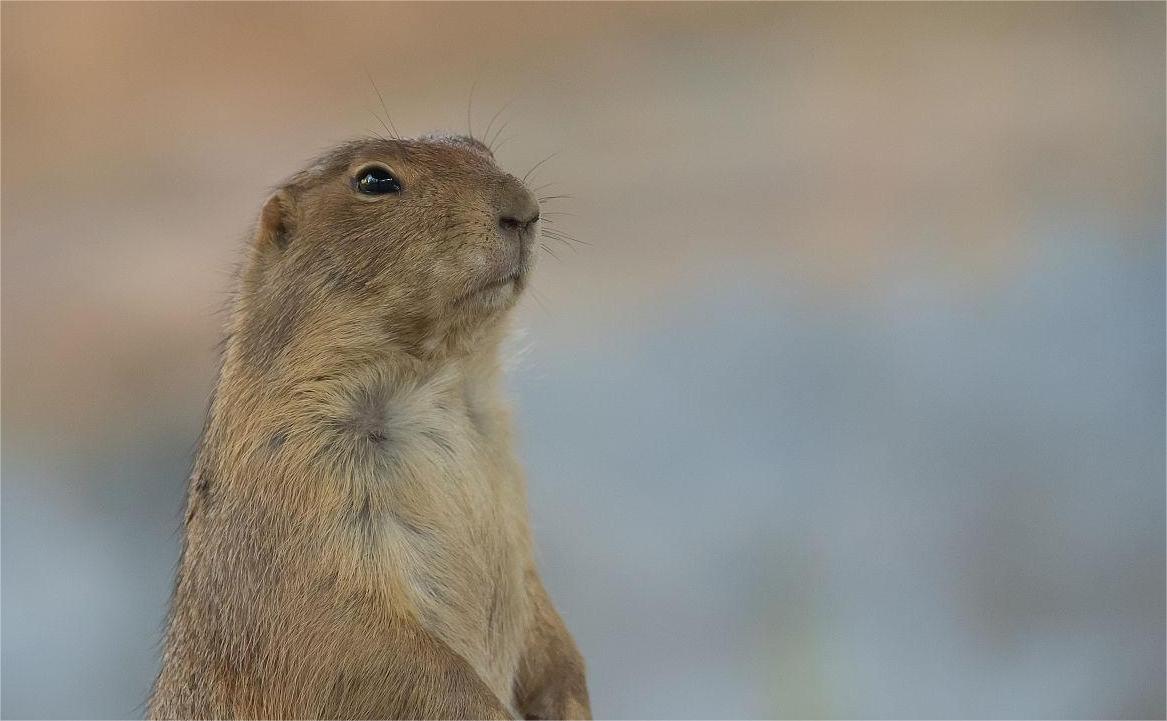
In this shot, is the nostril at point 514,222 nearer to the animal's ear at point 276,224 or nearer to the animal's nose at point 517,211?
the animal's nose at point 517,211

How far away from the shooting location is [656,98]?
15.8 ft

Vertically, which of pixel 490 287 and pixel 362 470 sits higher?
pixel 490 287

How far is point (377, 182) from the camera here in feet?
6.31

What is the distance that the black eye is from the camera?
1915 mm

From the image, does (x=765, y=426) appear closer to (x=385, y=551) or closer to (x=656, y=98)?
(x=656, y=98)

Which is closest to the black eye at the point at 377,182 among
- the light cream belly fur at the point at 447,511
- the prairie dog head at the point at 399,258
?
the prairie dog head at the point at 399,258

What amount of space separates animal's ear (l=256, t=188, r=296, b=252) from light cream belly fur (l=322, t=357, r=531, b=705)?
316mm

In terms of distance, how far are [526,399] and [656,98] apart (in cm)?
144

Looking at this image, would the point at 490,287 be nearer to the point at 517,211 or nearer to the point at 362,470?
the point at 517,211

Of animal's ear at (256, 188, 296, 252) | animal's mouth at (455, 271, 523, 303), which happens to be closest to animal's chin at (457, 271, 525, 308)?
animal's mouth at (455, 271, 523, 303)

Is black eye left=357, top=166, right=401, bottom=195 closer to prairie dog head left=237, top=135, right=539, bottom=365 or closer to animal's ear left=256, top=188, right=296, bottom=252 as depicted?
prairie dog head left=237, top=135, right=539, bottom=365

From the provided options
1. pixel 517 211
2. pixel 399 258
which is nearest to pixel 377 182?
pixel 399 258

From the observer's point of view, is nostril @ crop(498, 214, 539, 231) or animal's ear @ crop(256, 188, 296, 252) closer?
nostril @ crop(498, 214, 539, 231)

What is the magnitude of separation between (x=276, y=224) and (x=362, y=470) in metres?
0.49
